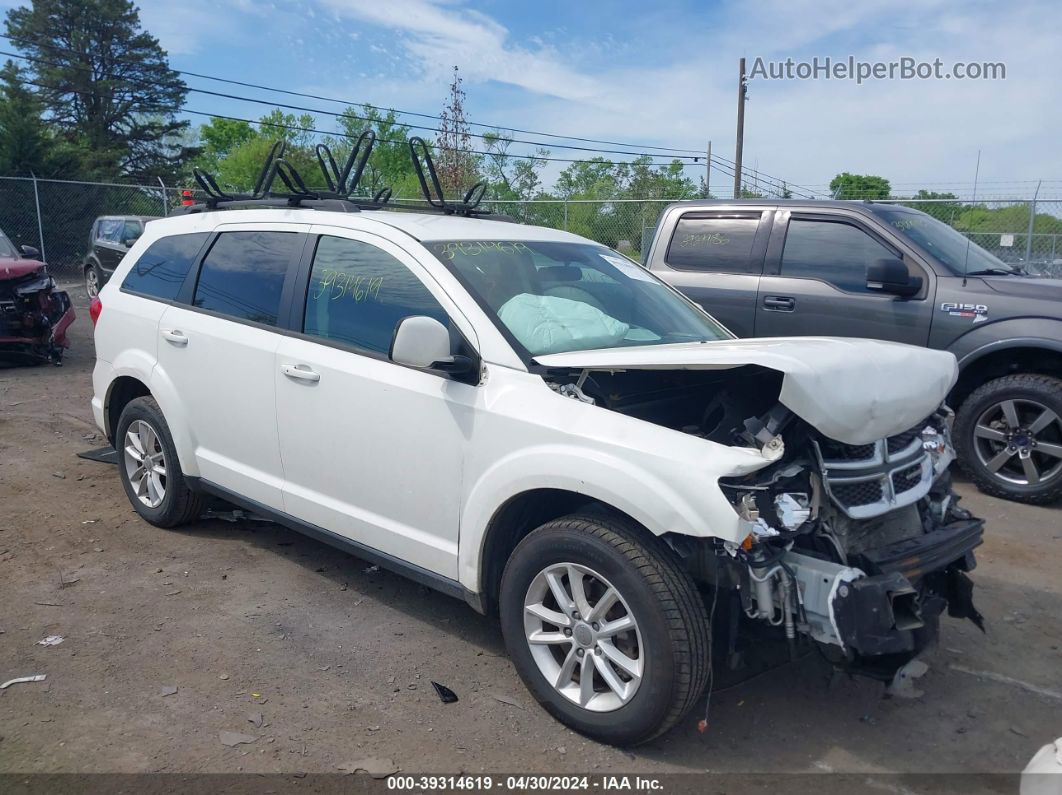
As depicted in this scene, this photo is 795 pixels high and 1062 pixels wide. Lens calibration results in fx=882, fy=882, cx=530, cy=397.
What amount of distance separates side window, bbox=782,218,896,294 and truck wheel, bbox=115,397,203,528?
4.65 metres

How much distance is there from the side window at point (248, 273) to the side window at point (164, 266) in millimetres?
209

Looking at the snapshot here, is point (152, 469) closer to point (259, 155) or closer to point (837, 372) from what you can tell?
point (837, 372)

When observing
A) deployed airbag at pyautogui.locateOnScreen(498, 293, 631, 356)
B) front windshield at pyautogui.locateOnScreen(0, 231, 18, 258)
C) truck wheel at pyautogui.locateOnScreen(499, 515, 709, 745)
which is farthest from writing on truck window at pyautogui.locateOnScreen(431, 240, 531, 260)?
front windshield at pyautogui.locateOnScreen(0, 231, 18, 258)

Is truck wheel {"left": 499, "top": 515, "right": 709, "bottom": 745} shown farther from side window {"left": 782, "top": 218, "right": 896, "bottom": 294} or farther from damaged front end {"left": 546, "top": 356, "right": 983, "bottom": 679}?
side window {"left": 782, "top": 218, "right": 896, "bottom": 294}

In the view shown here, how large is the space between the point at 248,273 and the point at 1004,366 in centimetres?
514

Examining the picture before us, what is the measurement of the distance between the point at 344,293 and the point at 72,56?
48.9 m

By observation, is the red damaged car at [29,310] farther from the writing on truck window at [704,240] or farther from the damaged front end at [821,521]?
the damaged front end at [821,521]

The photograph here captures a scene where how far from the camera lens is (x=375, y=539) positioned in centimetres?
392

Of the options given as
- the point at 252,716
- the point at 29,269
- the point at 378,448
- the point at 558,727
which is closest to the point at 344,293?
the point at 378,448

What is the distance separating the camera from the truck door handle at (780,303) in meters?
6.82

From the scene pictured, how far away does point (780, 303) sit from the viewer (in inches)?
270

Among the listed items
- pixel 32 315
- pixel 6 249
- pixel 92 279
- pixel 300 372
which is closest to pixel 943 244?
pixel 300 372

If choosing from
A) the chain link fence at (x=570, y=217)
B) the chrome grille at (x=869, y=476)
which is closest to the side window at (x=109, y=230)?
the chain link fence at (x=570, y=217)

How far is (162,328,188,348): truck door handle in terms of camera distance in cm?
484
